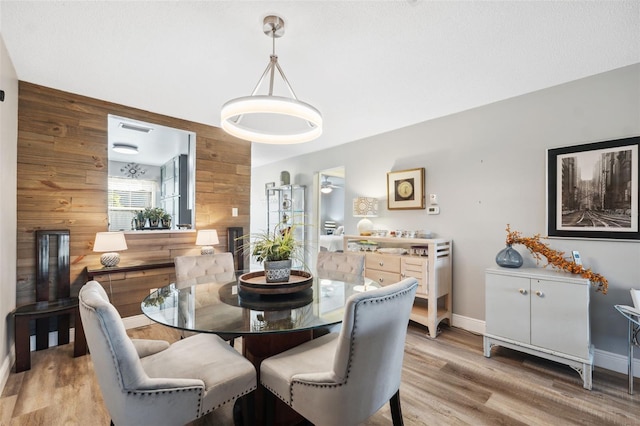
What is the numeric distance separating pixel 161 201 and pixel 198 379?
17.4 ft

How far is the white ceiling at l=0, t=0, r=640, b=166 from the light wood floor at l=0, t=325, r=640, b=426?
7.92ft

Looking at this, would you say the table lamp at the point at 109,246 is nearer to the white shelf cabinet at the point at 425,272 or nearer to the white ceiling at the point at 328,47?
the white ceiling at the point at 328,47

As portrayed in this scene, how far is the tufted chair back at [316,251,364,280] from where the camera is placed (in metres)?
2.60

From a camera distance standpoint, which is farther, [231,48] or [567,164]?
[567,164]

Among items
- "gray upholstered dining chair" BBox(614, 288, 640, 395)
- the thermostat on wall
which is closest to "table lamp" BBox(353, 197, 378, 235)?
the thermostat on wall

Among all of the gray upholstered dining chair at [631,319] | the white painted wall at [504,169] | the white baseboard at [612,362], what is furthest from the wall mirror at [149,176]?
the white baseboard at [612,362]

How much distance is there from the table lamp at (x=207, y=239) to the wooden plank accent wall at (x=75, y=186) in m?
0.20

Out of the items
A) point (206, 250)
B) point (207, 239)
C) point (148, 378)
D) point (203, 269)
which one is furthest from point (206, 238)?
point (148, 378)

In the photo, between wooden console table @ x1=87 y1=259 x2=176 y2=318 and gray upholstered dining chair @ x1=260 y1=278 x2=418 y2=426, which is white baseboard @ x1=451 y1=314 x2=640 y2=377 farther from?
wooden console table @ x1=87 y1=259 x2=176 y2=318

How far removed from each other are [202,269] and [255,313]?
126cm

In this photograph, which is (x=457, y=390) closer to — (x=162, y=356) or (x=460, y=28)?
(x=162, y=356)

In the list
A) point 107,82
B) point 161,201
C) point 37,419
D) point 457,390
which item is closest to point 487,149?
point 457,390

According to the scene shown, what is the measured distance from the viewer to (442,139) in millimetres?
3342

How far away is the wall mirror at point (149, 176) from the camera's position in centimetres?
354
